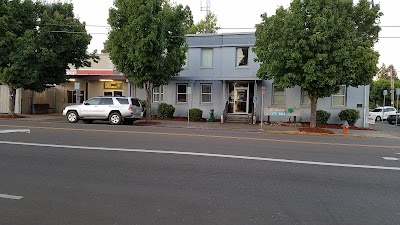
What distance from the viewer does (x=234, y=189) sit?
237 inches

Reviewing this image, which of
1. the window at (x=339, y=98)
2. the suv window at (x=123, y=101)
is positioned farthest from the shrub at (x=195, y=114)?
the window at (x=339, y=98)

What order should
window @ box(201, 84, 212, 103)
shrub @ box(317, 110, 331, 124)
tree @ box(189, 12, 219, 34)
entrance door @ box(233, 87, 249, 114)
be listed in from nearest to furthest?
1. shrub @ box(317, 110, 331, 124)
2. entrance door @ box(233, 87, 249, 114)
3. window @ box(201, 84, 212, 103)
4. tree @ box(189, 12, 219, 34)

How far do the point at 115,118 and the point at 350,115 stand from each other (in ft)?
50.8

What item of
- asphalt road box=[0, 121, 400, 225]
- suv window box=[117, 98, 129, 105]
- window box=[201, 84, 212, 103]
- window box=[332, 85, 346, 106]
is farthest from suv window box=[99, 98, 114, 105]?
window box=[332, 85, 346, 106]

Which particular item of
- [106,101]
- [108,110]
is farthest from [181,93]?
[108,110]

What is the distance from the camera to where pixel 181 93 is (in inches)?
1035

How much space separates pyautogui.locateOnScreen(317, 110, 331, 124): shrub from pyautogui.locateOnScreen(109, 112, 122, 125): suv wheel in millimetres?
13264

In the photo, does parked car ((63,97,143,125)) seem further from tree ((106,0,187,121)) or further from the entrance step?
the entrance step

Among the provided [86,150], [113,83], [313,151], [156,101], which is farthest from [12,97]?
[313,151]

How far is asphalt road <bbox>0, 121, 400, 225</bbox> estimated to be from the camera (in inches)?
186

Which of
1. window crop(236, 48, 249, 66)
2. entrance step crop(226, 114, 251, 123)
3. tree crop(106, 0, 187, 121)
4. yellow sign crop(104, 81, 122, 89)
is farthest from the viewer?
yellow sign crop(104, 81, 122, 89)

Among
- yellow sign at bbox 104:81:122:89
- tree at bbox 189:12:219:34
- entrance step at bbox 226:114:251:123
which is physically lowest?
entrance step at bbox 226:114:251:123

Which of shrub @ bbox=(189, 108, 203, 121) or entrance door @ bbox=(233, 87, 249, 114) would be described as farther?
entrance door @ bbox=(233, 87, 249, 114)

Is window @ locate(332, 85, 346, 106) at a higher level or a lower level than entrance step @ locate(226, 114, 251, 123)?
higher
